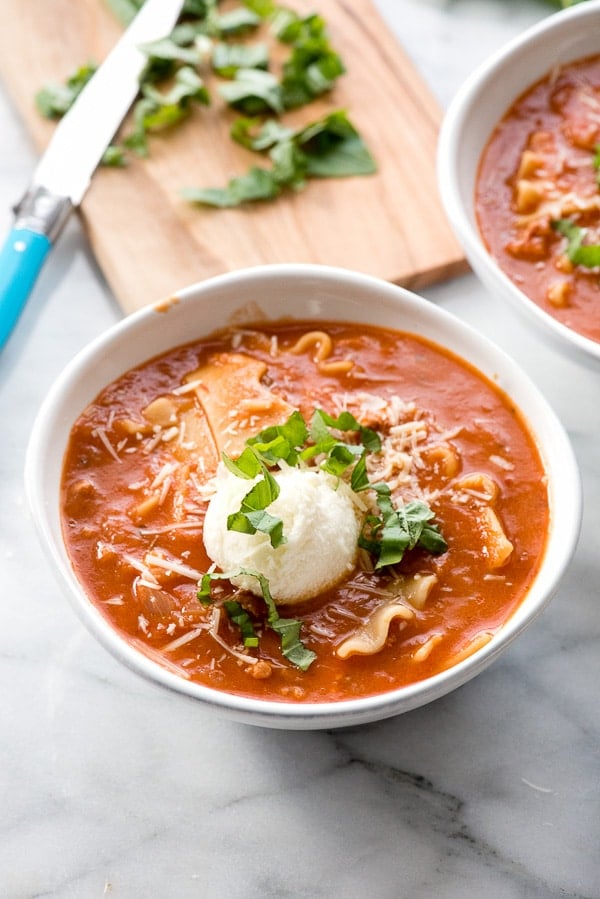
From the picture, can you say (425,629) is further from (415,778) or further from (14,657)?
(14,657)

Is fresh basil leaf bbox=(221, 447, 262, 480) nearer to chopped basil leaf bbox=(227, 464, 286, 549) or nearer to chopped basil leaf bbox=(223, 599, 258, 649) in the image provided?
chopped basil leaf bbox=(227, 464, 286, 549)

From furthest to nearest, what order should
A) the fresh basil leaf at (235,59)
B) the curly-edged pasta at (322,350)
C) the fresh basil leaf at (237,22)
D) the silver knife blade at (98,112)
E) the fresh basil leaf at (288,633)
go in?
the fresh basil leaf at (237,22), the fresh basil leaf at (235,59), the silver knife blade at (98,112), the curly-edged pasta at (322,350), the fresh basil leaf at (288,633)

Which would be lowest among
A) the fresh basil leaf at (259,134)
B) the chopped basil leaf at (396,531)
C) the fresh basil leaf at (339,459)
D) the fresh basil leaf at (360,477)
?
the chopped basil leaf at (396,531)

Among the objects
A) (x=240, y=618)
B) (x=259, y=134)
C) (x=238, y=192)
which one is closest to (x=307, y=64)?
(x=259, y=134)

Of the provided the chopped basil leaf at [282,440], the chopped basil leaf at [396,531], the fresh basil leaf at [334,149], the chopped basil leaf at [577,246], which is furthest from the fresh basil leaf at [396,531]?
the fresh basil leaf at [334,149]

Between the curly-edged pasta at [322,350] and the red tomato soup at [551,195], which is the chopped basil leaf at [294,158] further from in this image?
the curly-edged pasta at [322,350]

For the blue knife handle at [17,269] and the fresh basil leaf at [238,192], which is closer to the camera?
the blue knife handle at [17,269]

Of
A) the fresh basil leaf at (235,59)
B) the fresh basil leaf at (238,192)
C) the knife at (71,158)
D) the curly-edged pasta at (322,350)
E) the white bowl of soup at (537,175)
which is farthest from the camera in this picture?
the fresh basil leaf at (235,59)
